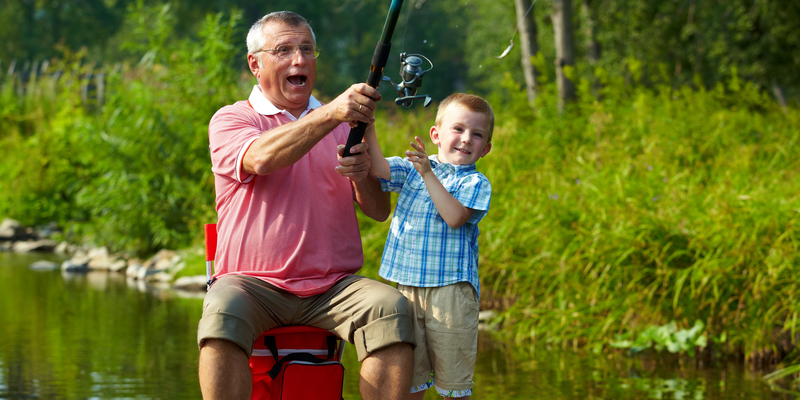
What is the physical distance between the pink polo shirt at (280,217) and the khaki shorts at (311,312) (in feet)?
0.19

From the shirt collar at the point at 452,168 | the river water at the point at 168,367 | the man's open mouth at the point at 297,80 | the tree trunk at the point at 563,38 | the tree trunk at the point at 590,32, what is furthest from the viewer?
the tree trunk at the point at 590,32

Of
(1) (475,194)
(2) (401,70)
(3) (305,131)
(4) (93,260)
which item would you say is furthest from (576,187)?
(4) (93,260)

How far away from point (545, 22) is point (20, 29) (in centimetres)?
2915

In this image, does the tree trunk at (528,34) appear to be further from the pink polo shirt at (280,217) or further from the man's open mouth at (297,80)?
the pink polo shirt at (280,217)

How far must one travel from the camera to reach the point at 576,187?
17.7ft

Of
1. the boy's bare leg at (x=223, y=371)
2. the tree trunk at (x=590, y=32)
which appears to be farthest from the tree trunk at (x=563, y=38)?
the boy's bare leg at (x=223, y=371)

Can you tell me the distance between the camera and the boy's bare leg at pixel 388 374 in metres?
2.49

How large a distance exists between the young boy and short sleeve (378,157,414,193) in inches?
0.9

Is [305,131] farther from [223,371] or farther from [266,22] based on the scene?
[223,371]

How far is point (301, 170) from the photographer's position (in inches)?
109

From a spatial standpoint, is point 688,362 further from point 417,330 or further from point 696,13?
point 696,13

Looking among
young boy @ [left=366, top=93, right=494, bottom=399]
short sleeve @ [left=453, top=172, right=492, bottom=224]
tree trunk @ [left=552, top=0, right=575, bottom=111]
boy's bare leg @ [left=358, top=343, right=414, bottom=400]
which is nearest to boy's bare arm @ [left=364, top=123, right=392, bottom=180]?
young boy @ [left=366, top=93, right=494, bottom=399]

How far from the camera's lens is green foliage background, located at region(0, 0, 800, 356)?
439 cm

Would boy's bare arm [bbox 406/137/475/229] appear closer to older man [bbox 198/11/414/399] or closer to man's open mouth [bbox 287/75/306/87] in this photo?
older man [bbox 198/11/414/399]
